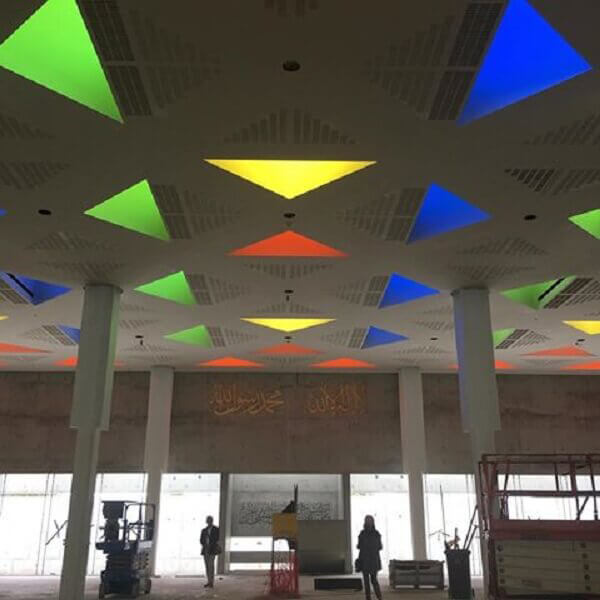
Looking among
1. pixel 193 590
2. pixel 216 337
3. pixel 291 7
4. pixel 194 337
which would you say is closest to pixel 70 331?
pixel 194 337

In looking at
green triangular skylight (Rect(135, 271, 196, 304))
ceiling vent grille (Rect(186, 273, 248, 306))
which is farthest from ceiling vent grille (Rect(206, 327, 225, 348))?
green triangular skylight (Rect(135, 271, 196, 304))

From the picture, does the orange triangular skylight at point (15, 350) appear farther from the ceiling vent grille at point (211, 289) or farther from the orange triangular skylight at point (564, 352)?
the orange triangular skylight at point (564, 352)

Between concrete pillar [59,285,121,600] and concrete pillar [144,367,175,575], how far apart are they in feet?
26.0

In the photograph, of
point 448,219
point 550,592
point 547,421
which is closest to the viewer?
point 550,592

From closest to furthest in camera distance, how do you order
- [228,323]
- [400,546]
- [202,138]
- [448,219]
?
1. [202,138]
2. [448,219]
3. [228,323]
4. [400,546]

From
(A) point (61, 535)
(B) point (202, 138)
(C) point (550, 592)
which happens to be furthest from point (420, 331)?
(A) point (61, 535)

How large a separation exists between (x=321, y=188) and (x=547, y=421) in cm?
1608

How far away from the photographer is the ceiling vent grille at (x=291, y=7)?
18.0 feet

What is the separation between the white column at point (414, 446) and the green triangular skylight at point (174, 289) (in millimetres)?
9345

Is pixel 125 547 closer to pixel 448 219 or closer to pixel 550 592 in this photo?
pixel 550 592

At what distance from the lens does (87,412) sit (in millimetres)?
12289

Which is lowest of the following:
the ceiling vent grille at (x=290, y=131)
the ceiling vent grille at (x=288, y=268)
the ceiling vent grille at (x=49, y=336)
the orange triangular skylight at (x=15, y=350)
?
the ceiling vent grille at (x=290, y=131)

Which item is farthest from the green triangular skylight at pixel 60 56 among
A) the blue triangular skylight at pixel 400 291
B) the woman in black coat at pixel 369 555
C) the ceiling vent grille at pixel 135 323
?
the ceiling vent grille at pixel 135 323

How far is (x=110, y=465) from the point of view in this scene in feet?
67.9
